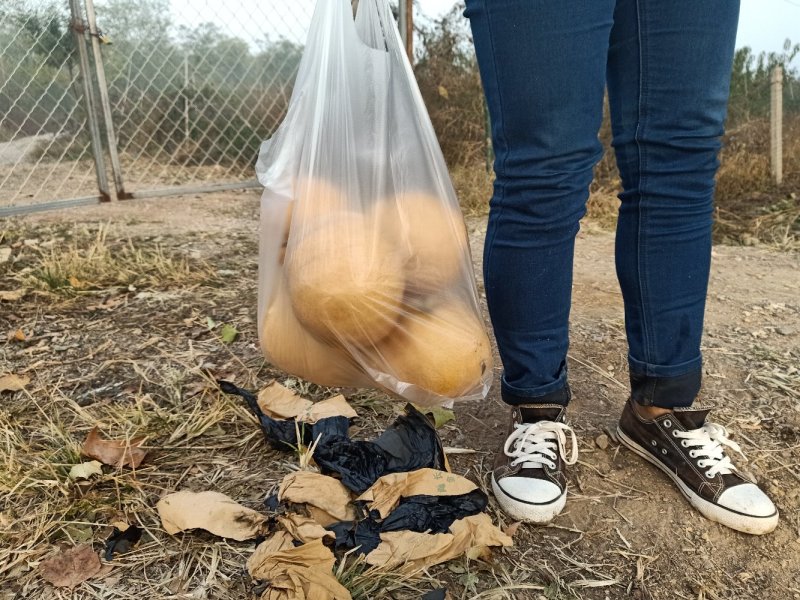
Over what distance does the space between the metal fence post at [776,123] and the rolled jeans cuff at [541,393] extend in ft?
12.2

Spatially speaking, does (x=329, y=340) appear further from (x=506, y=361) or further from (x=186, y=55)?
(x=186, y=55)

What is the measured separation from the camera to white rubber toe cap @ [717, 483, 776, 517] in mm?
1066

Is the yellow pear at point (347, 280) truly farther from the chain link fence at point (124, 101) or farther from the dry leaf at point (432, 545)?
the chain link fence at point (124, 101)

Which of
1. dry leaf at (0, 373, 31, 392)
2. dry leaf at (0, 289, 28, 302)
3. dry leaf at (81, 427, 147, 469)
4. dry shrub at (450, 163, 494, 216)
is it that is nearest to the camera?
dry leaf at (81, 427, 147, 469)

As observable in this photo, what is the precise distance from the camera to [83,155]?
3197 millimetres

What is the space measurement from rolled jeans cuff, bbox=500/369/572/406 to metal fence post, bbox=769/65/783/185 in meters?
3.72

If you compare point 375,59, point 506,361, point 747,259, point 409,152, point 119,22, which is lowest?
point 747,259

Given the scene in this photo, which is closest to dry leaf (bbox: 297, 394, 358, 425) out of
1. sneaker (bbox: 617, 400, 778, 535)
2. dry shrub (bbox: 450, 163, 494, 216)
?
sneaker (bbox: 617, 400, 778, 535)

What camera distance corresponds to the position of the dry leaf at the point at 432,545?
0.95 m

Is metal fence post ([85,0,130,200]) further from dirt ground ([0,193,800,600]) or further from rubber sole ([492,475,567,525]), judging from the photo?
rubber sole ([492,475,567,525])

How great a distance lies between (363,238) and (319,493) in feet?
1.33

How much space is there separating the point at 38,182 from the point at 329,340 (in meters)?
2.71

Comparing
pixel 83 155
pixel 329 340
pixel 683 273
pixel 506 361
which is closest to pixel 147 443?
pixel 329 340

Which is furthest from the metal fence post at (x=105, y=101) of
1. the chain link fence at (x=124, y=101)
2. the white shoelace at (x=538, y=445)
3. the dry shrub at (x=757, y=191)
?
the dry shrub at (x=757, y=191)
